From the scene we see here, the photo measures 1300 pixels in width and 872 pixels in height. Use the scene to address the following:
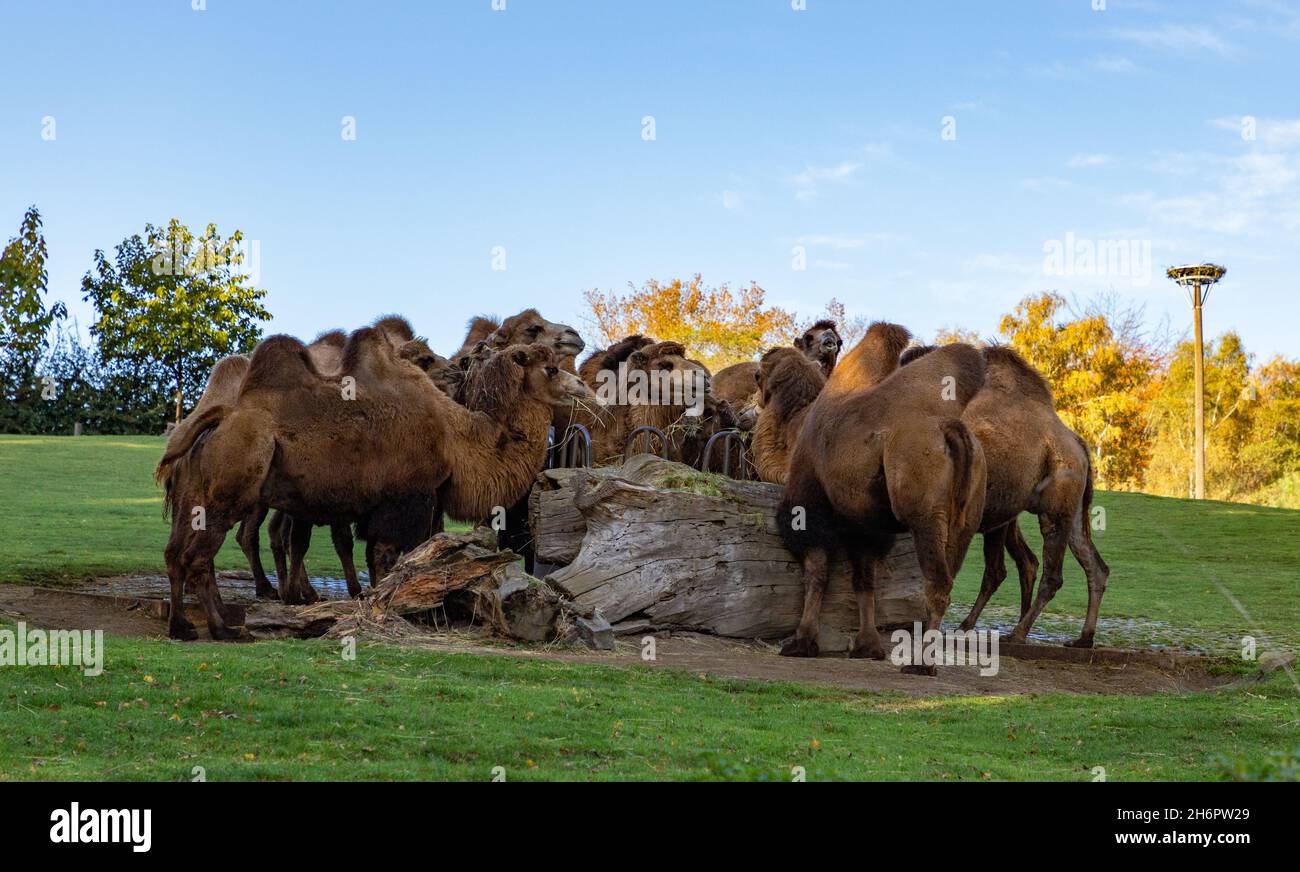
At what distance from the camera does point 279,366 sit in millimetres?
12227

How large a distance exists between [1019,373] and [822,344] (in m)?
3.03

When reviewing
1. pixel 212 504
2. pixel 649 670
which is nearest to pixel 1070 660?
pixel 649 670

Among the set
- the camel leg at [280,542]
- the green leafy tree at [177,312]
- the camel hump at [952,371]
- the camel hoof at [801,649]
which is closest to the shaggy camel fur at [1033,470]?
the camel hump at [952,371]

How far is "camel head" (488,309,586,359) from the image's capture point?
15.6 meters

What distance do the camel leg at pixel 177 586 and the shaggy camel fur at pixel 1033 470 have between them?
677cm

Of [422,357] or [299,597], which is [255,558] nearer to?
[299,597]

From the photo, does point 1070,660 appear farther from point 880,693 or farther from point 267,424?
point 267,424

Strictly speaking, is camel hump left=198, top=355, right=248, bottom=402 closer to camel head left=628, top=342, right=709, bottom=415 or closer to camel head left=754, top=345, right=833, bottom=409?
camel head left=628, top=342, right=709, bottom=415

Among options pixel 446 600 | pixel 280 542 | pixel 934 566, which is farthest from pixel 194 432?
pixel 934 566

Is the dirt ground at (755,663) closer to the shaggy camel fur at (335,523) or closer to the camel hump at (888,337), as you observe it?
the shaggy camel fur at (335,523)

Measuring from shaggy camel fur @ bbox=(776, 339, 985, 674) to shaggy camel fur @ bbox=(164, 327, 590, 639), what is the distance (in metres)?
3.13
